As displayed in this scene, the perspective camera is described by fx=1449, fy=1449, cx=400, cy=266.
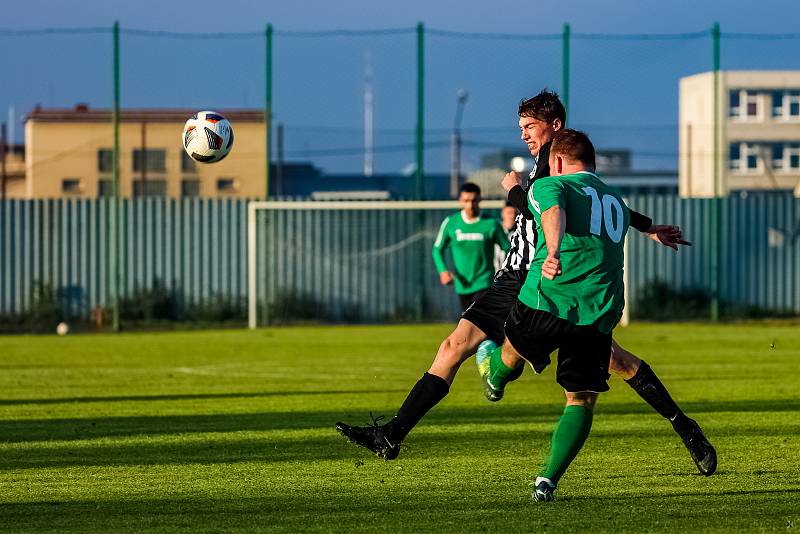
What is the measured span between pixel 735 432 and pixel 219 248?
18906mm

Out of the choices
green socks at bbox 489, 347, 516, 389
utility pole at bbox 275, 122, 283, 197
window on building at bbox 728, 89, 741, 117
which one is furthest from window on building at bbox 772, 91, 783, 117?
green socks at bbox 489, 347, 516, 389

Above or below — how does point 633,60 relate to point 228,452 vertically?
above

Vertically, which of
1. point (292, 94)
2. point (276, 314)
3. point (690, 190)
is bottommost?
point (276, 314)

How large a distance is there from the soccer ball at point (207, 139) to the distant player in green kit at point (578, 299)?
5748 millimetres

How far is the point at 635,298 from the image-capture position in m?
27.7

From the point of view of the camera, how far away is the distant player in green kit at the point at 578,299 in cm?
683

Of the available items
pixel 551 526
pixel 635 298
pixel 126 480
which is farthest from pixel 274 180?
pixel 551 526

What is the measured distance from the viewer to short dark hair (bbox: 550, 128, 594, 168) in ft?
23.0

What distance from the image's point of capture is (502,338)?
8227 mm

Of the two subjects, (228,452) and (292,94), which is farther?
(292,94)

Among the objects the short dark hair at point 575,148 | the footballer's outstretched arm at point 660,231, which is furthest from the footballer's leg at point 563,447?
the footballer's outstretched arm at point 660,231

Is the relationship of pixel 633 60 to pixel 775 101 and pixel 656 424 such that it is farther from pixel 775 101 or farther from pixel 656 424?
pixel 656 424

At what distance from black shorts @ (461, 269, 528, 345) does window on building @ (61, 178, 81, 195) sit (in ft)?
70.5

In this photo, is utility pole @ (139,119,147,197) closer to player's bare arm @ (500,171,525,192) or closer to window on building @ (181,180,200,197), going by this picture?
window on building @ (181,180,200,197)
